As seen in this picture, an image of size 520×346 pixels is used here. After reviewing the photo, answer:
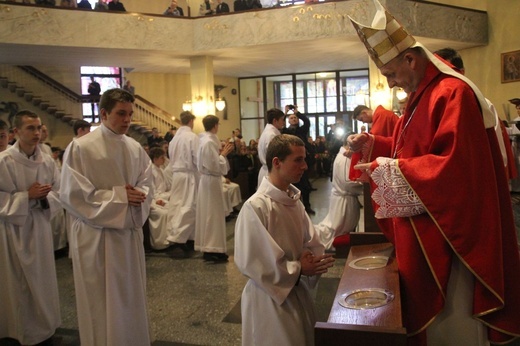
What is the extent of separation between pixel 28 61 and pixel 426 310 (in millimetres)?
14809

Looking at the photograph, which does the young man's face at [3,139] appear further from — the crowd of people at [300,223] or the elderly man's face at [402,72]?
the elderly man's face at [402,72]

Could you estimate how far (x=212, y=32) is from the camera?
12734 millimetres

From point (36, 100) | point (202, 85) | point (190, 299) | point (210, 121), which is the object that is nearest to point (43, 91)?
point (36, 100)

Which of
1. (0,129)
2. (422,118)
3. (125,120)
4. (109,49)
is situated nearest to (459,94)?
(422,118)

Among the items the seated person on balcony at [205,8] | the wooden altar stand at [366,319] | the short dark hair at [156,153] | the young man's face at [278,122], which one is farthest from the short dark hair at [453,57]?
the seated person on balcony at [205,8]

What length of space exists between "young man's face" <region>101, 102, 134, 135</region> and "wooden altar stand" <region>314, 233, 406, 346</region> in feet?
6.28

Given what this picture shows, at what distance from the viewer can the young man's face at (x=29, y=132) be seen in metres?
3.87

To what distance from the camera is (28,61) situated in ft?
46.5

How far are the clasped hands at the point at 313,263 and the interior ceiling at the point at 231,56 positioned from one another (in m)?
10.5

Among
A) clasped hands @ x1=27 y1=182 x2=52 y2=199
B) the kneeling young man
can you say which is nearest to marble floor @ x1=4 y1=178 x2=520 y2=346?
clasped hands @ x1=27 y1=182 x2=52 y2=199

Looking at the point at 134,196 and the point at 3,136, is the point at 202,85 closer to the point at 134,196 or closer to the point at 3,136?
the point at 3,136

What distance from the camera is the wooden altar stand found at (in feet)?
5.03

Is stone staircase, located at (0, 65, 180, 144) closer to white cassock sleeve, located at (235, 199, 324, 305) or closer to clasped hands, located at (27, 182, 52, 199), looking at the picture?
clasped hands, located at (27, 182, 52, 199)

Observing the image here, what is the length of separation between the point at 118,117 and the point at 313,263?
179 cm
